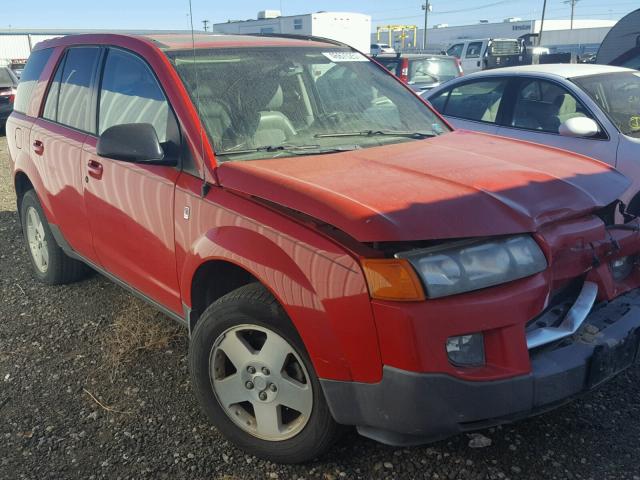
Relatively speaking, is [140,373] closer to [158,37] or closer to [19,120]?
[158,37]

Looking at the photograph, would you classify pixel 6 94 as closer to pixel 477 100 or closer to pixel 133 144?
pixel 477 100

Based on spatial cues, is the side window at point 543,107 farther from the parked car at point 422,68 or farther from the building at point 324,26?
the building at point 324,26

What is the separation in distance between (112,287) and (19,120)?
4.58 feet

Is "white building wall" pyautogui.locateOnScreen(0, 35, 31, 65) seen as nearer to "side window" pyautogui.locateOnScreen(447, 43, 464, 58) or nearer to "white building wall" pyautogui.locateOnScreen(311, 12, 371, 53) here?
"white building wall" pyautogui.locateOnScreen(311, 12, 371, 53)

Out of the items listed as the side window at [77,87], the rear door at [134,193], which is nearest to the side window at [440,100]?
the side window at [77,87]

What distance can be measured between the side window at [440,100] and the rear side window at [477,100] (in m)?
0.05

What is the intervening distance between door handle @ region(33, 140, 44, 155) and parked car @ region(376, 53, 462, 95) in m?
9.64

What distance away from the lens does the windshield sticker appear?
367cm

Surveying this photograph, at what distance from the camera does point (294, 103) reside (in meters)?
3.25

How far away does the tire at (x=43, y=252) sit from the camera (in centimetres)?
444

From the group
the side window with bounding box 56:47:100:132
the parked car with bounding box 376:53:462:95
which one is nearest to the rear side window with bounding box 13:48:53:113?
the side window with bounding box 56:47:100:132

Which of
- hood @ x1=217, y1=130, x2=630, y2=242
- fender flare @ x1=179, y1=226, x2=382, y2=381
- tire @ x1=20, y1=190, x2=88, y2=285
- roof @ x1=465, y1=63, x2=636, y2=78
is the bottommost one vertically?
tire @ x1=20, y1=190, x2=88, y2=285

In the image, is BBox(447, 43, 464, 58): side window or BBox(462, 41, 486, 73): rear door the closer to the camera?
BBox(462, 41, 486, 73): rear door

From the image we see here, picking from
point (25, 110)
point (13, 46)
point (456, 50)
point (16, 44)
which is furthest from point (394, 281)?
point (16, 44)
